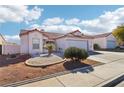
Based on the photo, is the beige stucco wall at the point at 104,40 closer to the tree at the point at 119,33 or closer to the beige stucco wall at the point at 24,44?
the tree at the point at 119,33

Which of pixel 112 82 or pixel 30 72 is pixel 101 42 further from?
pixel 112 82

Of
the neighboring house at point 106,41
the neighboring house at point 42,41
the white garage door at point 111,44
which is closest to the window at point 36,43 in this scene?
the neighboring house at point 42,41

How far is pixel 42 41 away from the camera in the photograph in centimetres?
2155

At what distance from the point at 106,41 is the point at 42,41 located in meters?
14.8

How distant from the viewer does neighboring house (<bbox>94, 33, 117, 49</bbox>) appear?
3253 cm

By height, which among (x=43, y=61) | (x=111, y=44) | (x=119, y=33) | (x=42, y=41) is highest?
(x=119, y=33)

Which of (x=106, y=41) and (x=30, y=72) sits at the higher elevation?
(x=106, y=41)

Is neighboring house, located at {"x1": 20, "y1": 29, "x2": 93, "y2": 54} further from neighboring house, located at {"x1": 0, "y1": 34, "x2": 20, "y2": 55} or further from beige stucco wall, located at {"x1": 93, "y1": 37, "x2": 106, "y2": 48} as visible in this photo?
beige stucco wall, located at {"x1": 93, "y1": 37, "x2": 106, "y2": 48}

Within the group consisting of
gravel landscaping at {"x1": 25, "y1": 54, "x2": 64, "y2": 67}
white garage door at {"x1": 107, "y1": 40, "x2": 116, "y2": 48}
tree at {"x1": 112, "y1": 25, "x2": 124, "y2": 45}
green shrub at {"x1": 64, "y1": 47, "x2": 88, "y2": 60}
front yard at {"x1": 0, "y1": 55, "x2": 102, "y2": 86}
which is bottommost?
front yard at {"x1": 0, "y1": 55, "x2": 102, "y2": 86}

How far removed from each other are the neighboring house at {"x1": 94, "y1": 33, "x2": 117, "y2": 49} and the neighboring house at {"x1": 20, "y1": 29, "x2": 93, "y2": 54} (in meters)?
9.13

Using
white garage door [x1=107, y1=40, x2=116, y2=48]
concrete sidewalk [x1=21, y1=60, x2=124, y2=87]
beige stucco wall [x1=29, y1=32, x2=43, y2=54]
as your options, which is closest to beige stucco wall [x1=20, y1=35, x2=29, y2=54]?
beige stucco wall [x1=29, y1=32, x2=43, y2=54]

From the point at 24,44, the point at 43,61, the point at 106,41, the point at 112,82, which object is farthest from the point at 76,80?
the point at 106,41

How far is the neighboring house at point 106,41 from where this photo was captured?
32534 millimetres
